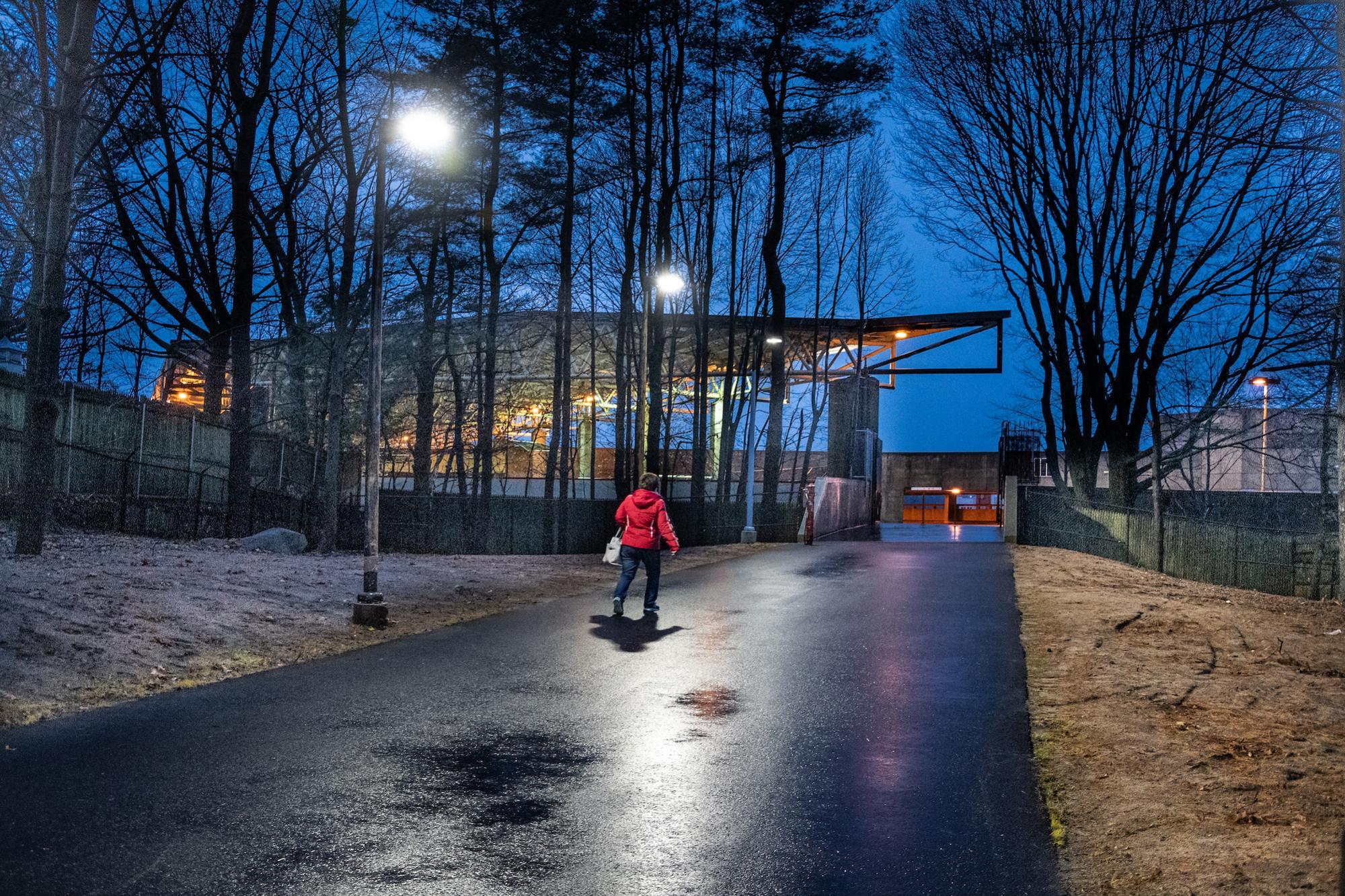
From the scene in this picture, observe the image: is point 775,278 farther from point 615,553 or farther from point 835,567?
point 615,553

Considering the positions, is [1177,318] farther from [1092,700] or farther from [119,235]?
[119,235]

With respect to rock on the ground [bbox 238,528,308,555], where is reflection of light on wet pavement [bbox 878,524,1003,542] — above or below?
above

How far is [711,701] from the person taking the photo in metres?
8.95

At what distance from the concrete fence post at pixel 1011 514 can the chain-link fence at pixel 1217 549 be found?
11.4ft

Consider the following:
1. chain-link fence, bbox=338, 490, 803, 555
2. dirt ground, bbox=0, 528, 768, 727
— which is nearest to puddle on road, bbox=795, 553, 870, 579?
dirt ground, bbox=0, 528, 768, 727

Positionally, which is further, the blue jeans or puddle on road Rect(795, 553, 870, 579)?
puddle on road Rect(795, 553, 870, 579)

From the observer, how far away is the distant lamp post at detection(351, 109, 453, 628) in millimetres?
12766

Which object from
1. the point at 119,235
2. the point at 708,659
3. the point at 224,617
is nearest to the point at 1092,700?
the point at 708,659

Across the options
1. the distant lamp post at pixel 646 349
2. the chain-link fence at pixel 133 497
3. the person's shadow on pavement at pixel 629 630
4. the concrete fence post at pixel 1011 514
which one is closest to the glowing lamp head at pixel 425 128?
the person's shadow on pavement at pixel 629 630

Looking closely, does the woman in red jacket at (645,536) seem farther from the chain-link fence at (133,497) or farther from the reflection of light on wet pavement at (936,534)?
the reflection of light on wet pavement at (936,534)

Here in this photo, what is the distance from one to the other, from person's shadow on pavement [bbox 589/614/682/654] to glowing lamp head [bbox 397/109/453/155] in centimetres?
611

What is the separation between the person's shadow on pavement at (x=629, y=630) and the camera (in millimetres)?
11992

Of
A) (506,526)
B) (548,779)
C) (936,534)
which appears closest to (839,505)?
(936,534)

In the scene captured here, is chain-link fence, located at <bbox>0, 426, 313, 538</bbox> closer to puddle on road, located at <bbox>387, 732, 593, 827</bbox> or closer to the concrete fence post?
puddle on road, located at <bbox>387, 732, 593, 827</bbox>
